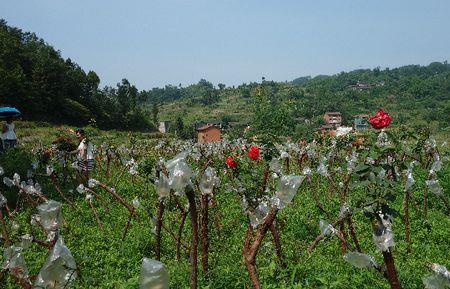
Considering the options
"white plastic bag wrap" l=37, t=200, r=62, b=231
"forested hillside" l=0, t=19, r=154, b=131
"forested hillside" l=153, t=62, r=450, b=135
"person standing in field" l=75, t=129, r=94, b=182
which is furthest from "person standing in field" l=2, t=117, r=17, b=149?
"forested hillside" l=153, t=62, r=450, b=135

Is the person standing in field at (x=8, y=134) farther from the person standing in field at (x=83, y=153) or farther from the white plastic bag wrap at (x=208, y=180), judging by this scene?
the white plastic bag wrap at (x=208, y=180)

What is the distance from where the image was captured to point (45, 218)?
119 inches

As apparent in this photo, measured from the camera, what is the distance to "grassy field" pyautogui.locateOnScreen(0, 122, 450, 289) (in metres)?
4.88

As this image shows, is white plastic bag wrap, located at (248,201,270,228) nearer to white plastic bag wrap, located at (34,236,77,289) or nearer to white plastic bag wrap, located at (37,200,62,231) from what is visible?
white plastic bag wrap, located at (37,200,62,231)

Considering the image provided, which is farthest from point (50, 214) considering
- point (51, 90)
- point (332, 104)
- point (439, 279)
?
point (332, 104)

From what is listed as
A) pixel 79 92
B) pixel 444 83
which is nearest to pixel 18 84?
pixel 79 92

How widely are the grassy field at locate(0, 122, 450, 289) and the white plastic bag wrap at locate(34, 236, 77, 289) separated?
162 cm

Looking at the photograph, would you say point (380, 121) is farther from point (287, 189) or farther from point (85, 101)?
point (85, 101)

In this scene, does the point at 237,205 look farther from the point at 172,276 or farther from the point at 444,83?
the point at 444,83

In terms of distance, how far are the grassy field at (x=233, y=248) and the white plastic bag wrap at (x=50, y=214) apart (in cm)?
109

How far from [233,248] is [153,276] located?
4.94 metres

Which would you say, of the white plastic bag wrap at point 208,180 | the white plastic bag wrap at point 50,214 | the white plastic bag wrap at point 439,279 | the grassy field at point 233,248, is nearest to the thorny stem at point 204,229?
the grassy field at point 233,248

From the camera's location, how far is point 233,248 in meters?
6.92

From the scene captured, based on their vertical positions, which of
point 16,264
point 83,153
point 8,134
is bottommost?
point 16,264
